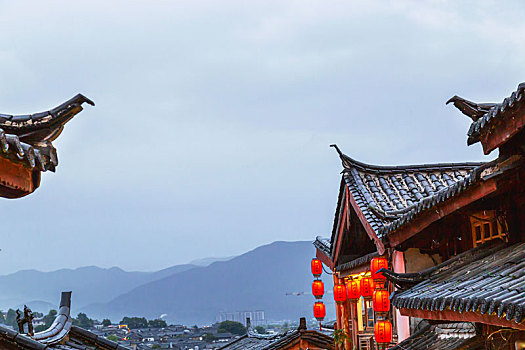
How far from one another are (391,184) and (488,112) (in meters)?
7.35

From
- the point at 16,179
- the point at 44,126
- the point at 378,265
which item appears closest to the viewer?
the point at 16,179

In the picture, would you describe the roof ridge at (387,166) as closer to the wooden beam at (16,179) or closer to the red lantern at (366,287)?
the red lantern at (366,287)

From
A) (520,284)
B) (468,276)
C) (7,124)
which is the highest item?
(7,124)

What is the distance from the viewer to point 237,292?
164m

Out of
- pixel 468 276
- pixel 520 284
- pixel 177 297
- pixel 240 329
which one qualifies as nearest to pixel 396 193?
pixel 468 276

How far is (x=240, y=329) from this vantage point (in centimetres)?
4981

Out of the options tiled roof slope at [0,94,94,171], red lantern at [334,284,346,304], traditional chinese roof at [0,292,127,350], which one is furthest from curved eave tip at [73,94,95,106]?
red lantern at [334,284,346,304]

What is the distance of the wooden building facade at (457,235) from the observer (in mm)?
6527

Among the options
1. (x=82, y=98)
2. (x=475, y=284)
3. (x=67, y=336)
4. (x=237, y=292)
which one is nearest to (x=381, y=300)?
(x=475, y=284)

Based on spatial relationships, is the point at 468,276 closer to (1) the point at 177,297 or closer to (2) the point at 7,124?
(2) the point at 7,124

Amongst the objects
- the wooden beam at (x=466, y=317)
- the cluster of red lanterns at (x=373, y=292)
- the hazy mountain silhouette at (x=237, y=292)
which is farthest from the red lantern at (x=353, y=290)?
the hazy mountain silhouette at (x=237, y=292)

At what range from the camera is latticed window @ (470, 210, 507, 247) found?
8.62 m

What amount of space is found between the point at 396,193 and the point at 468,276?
20.9 feet

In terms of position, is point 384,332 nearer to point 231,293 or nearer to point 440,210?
point 440,210
